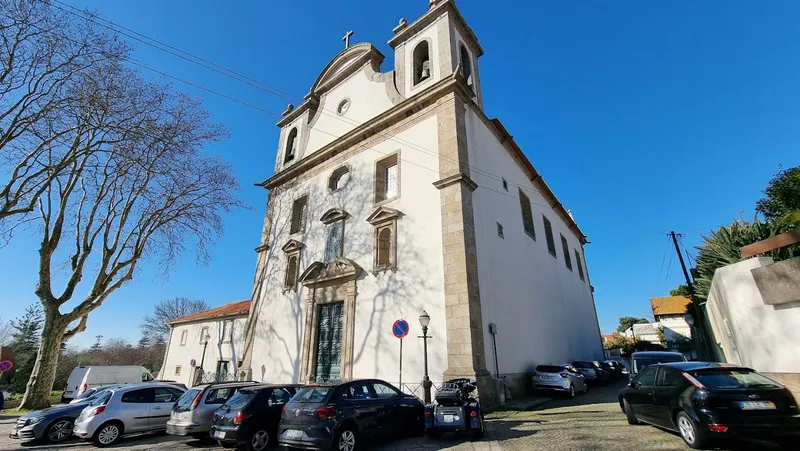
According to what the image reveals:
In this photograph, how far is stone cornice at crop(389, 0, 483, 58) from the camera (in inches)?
651

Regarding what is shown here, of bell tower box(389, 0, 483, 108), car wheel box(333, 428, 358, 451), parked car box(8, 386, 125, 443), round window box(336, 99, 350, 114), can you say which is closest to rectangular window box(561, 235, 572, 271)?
bell tower box(389, 0, 483, 108)

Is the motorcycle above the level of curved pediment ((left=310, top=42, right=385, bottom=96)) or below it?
below

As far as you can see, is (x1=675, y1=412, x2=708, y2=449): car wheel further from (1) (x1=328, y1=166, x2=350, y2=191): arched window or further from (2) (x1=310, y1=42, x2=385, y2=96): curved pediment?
(2) (x1=310, y1=42, x2=385, y2=96): curved pediment

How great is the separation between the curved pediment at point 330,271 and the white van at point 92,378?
1380 centimetres

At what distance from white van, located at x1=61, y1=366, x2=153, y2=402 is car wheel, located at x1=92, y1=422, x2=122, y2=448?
47.3 ft

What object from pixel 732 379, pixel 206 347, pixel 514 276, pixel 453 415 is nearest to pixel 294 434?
pixel 453 415

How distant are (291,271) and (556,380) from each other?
1273cm

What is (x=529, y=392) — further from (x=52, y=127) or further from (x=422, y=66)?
(x=52, y=127)

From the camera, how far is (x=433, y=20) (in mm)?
16953

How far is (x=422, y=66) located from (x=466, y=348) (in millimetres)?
13154

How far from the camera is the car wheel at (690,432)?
213 inches

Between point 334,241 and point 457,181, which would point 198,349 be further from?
point 457,181

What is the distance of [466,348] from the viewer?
10555 mm

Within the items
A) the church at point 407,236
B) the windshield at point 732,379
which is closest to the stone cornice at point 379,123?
the church at point 407,236
